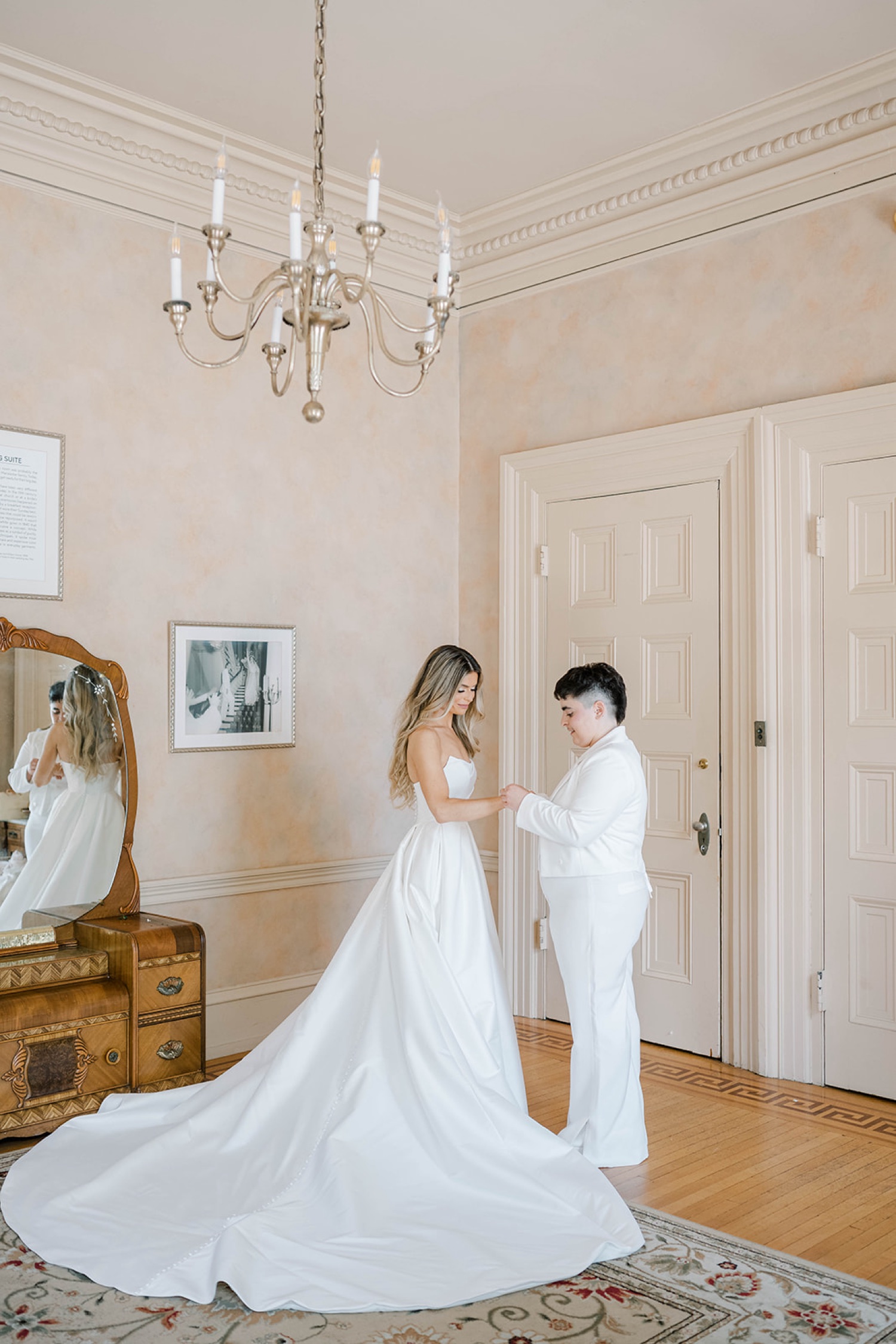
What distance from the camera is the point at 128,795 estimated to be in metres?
4.62

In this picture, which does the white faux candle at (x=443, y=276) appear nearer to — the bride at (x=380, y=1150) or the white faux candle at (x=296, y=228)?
the white faux candle at (x=296, y=228)

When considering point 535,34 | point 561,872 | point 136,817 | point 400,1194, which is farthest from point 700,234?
point 400,1194

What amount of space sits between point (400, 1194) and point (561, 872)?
1195 millimetres

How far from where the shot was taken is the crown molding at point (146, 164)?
179 inches

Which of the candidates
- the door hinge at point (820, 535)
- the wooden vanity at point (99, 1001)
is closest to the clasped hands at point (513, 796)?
the wooden vanity at point (99, 1001)

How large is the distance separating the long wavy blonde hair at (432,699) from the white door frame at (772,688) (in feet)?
4.48

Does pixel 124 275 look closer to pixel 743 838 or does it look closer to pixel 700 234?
pixel 700 234

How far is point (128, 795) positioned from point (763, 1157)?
107 inches

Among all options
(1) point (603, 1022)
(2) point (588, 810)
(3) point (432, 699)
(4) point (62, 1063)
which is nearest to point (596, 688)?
(2) point (588, 810)

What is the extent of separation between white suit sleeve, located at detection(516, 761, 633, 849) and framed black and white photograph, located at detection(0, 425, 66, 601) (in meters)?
2.19

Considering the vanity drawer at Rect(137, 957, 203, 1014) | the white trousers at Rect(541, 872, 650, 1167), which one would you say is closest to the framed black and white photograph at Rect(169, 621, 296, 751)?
the vanity drawer at Rect(137, 957, 203, 1014)

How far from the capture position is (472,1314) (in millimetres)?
2811

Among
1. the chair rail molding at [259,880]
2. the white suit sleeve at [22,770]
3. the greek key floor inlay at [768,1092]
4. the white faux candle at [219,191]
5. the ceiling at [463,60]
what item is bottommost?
A: the greek key floor inlay at [768,1092]

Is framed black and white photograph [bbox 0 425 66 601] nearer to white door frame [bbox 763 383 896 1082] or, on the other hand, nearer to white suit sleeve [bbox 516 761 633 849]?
white suit sleeve [bbox 516 761 633 849]
